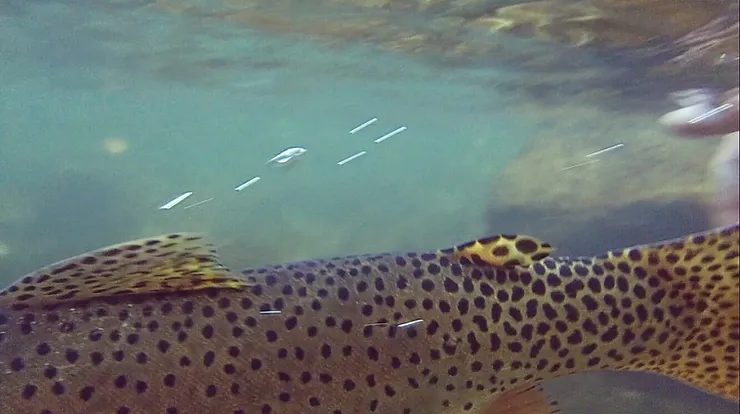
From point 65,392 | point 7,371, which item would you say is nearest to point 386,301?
point 65,392

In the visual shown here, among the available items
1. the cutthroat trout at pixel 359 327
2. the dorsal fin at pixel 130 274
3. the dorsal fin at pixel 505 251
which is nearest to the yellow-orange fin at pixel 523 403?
the cutthroat trout at pixel 359 327

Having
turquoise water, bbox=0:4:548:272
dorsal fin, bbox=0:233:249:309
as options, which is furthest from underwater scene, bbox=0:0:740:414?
turquoise water, bbox=0:4:548:272

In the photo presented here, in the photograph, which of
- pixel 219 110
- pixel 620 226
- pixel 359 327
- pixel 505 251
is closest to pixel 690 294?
pixel 505 251

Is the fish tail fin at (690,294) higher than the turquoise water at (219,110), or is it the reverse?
the fish tail fin at (690,294)

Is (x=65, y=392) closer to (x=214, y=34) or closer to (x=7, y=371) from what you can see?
(x=7, y=371)

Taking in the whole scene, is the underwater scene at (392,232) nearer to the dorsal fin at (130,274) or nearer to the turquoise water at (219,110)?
the dorsal fin at (130,274)

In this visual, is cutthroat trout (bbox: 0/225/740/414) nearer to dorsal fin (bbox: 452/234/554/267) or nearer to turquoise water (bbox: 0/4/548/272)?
dorsal fin (bbox: 452/234/554/267)
